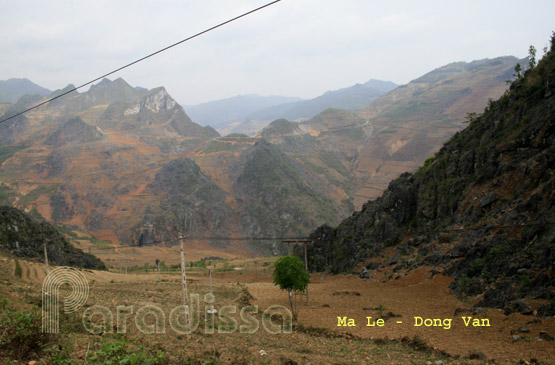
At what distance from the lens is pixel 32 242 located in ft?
127

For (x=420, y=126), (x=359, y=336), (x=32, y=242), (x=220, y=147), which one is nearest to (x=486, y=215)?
(x=359, y=336)

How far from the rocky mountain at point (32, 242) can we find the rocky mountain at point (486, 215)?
86.4 ft

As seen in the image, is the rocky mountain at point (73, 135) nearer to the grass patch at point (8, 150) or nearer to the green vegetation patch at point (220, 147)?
the grass patch at point (8, 150)

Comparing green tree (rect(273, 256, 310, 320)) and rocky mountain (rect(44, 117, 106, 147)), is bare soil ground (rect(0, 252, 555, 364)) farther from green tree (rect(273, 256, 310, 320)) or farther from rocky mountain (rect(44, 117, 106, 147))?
rocky mountain (rect(44, 117, 106, 147))

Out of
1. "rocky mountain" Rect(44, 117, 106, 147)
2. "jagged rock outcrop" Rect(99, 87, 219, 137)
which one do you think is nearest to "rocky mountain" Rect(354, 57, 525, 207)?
"jagged rock outcrop" Rect(99, 87, 219, 137)

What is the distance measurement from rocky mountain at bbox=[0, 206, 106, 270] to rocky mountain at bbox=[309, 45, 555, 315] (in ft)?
86.4

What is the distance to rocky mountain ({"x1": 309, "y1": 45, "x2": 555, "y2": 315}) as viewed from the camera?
16.5 m

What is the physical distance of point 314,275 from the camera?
37625mm

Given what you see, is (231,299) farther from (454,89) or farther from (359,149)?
(454,89)

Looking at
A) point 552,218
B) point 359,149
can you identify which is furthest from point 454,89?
point 552,218

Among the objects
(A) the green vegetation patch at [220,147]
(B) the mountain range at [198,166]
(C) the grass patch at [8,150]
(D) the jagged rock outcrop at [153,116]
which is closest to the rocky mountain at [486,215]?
(B) the mountain range at [198,166]

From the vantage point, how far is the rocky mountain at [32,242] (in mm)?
36062

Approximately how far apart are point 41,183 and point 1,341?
294 feet

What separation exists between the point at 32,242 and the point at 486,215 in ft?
133
